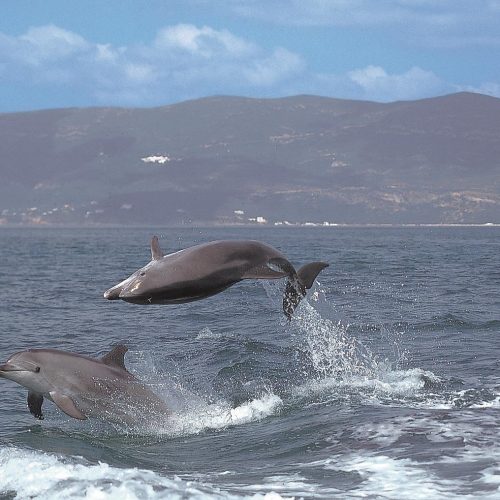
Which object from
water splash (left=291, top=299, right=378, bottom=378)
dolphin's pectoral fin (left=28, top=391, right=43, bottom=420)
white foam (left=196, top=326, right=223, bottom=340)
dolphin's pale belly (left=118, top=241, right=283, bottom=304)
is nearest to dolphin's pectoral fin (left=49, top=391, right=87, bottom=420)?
dolphin's pectoral fin (left=28, top=391, right=43, bottom=420)

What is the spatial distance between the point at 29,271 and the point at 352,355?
161 feet

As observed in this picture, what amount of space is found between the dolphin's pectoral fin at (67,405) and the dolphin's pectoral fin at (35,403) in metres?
0.77

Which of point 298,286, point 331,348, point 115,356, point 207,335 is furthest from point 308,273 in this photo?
point 207,335

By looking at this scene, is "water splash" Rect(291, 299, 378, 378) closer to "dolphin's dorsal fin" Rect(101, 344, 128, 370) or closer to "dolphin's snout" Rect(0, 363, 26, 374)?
"dolphin's dorsal fin" Rect(101, 344, 128, 370)

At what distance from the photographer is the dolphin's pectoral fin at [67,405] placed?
682 inches

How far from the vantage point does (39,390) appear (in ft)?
60.3

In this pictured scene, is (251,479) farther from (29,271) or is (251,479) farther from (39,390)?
(29,271)

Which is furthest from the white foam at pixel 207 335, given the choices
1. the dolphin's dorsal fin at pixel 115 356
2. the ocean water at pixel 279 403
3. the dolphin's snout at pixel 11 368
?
the dolphin's snout at pixel 11 368

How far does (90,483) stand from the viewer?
1259 cm

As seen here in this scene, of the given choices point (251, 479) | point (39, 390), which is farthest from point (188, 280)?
point (39, 390)

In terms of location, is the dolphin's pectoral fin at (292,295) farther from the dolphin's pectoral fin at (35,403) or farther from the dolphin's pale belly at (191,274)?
the dolphin's pectoral fin at (35,403)

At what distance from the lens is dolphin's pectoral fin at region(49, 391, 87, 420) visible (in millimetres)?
17323

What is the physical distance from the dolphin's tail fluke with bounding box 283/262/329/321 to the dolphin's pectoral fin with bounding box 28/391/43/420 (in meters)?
5.08

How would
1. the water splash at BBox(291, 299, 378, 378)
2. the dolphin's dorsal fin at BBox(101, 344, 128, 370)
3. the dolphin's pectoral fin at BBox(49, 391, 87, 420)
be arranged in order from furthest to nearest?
1. the water splash at BBox(291, 299, 378, 378)
2. the dolphin's dorsal fin at BBox(101, 344, 128, 370)
3. the dolphin's pectoral fin at BBox(49, 391, 87, 420)
